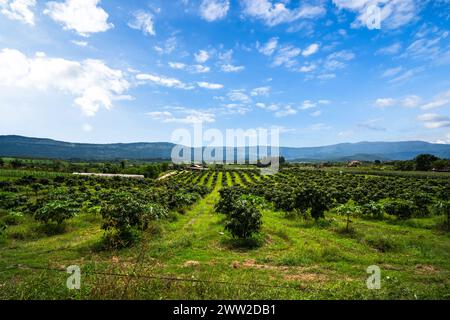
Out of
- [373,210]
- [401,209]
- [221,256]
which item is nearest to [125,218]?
[221,256]

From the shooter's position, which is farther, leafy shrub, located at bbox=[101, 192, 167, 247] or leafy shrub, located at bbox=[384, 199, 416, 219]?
leafy shrub, located at bbox=[384, 199, 416, 219]

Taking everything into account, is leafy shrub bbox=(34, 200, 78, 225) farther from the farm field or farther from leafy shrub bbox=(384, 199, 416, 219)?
leafy shrub bbox=(384, 199, 416, 219)

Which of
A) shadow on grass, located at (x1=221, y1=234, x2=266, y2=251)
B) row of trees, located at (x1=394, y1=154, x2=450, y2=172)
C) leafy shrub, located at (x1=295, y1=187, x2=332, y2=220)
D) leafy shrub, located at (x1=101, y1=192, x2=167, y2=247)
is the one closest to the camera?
leafy shrub, located at (x1=101, y1=192, x2=167, y2=247)

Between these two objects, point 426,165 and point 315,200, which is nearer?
point 315,200

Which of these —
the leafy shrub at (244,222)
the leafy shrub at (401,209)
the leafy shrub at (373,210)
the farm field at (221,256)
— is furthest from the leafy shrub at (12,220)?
the leafy shrub at (401,209)

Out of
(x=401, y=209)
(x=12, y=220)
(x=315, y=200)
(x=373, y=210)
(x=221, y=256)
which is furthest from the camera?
(x=373, y=210)

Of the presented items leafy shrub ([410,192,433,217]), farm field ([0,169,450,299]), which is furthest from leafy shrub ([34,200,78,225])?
leafy shrub ([410,192,433,217])

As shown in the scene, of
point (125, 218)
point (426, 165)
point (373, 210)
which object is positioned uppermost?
point (125, 218)

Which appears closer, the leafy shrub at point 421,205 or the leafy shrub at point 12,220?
the leafy shrub at point 12,220

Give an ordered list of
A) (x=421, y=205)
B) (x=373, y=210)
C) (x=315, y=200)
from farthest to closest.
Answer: (x=421, y=205) → (x=373, y=210) → (x=315, y=200)

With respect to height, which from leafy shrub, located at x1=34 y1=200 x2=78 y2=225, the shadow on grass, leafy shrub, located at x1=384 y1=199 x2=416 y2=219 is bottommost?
the shadow on grass

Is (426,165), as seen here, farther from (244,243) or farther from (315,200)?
(244,243)

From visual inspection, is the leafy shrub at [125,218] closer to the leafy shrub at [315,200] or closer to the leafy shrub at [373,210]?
the leafy shrub at [315,200]
